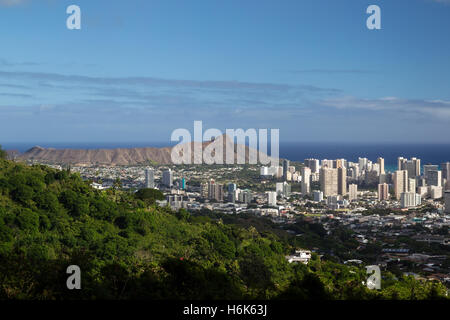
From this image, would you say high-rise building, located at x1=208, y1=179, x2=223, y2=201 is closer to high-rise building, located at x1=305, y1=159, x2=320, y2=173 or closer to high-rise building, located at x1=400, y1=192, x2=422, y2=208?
high-rise building, located at x1=400, y1=192, x2=422, y2=208

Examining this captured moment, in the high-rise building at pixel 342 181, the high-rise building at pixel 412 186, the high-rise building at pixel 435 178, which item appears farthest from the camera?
the high-rise building at pixel 435 178

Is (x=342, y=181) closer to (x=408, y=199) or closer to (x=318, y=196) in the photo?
(x=318, y=196)

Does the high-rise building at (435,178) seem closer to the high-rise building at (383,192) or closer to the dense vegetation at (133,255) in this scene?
the high-rise building at (383,192)

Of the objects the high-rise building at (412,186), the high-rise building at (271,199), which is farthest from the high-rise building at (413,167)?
the high-rise building at (271,199)

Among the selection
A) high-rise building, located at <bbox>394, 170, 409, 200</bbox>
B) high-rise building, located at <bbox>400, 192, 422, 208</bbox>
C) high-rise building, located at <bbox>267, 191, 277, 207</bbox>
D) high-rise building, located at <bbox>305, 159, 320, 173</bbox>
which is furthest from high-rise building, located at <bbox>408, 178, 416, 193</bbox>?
high-rise building, located at <bbox>267, 191, 277, 207</bbox>
